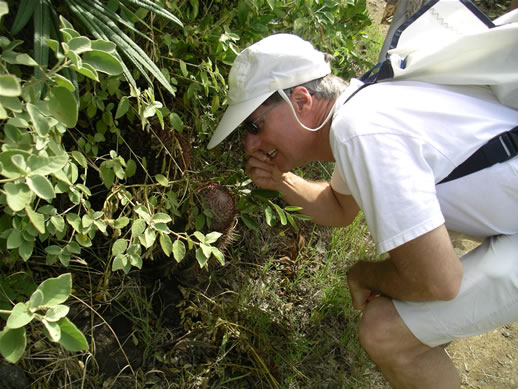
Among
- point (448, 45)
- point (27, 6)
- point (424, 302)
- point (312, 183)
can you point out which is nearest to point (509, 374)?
point (424, 302)

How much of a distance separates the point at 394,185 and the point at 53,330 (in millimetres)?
968

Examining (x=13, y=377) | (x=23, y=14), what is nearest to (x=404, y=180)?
(x=23, y=14)

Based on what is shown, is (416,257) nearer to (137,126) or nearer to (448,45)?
(448,45)

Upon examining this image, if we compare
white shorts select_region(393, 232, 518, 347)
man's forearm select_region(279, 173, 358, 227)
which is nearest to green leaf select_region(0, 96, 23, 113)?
man's forearm select_region(279, 173, 358, 227)

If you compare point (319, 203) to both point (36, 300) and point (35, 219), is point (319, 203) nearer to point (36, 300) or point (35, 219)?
point (35, 219)

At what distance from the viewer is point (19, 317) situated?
3.25ft

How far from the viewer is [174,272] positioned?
2.22m

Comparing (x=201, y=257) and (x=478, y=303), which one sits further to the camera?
(x=478, y=303)

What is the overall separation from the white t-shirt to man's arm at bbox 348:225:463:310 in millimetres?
67

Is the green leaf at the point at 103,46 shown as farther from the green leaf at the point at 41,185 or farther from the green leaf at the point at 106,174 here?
the green leaf at the point at 106,174

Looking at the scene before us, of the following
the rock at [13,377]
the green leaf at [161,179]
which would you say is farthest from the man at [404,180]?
the rock at [13,377]

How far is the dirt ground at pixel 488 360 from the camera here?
7.74 feet

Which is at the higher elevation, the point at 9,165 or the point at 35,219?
the point at 9,165

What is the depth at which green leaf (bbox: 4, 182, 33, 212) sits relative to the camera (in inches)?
40.9
